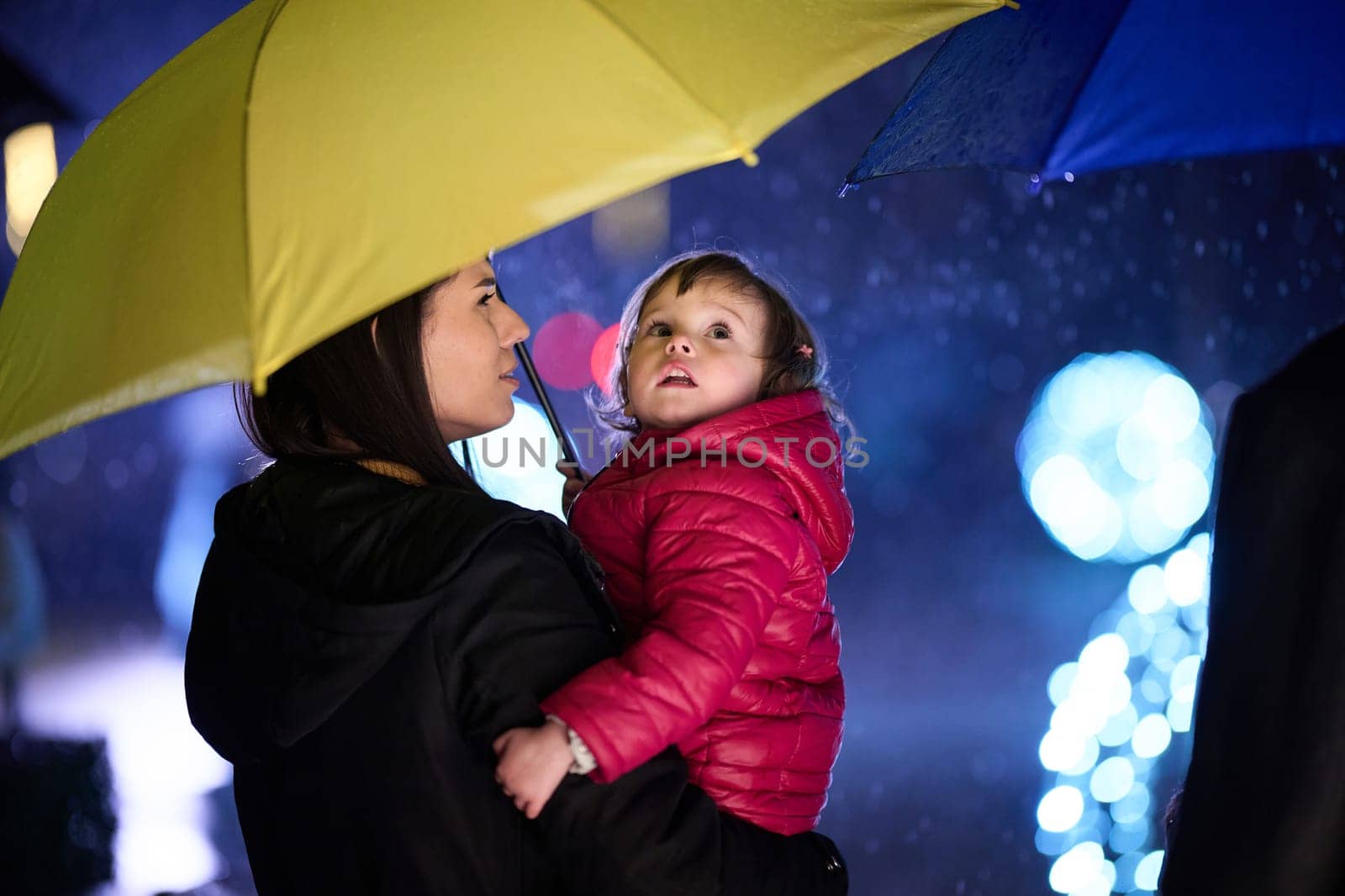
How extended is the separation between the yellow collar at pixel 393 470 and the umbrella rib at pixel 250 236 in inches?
6.3

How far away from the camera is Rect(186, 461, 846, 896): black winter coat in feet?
3.45

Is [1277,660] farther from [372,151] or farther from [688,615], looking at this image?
[372,151]

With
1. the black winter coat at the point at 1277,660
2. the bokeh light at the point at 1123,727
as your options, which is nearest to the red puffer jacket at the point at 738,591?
the black winter coat at the point at 1277,660

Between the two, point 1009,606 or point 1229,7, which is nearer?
point 1229,7

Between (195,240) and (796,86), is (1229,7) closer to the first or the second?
(796,86)

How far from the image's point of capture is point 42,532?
3.39 m

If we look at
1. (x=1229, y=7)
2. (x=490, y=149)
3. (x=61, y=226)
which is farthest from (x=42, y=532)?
(x=1229, y=7)

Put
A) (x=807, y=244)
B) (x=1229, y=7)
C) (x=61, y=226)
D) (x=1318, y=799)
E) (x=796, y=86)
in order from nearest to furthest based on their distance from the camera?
(x=1318, y=799)
(x=796, y=86)
(x=61, y=226)
(x=1229, y=7)
(x=807, y=244)

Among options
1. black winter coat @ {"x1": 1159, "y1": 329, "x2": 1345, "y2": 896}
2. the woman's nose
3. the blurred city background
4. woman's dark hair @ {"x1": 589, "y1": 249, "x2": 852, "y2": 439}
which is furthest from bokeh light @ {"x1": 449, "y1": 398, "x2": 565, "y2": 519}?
black winter coat @ {"x1": 1159, "y1": 329, "x2": 1345, "y2": 896}

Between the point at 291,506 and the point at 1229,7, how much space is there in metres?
1.37

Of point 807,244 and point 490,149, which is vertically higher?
point 807,244

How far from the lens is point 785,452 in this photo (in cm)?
151

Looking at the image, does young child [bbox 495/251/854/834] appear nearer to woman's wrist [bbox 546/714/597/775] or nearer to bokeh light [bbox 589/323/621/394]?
woman's wrist [bbox 546/714/597/775]

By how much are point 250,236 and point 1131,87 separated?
48.5 inches
